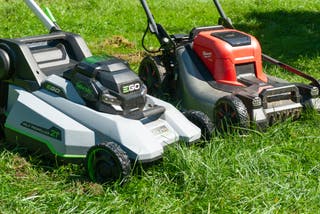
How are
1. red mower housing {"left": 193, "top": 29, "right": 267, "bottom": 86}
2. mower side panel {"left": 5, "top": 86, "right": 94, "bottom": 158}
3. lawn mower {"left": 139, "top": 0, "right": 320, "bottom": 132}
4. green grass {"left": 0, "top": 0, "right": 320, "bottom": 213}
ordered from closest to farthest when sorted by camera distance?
green grass {"left": 0, "top": 0, "right": 320, "bottom": 213}, mower side panel {"left": 5, "top": 86, "right": 94, "bottom": 158}, lawn mower {"left": 139, "top": 0, "right": 320, "bottom": 132}, red mower housing {"left": 193, "top": 29, "right": 267, "bottom": 86}

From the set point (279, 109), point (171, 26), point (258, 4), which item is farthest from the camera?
point (258, 4)

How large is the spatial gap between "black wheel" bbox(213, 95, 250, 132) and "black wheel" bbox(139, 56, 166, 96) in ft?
2.87

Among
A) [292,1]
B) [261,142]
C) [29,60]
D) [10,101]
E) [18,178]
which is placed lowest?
[292,1]

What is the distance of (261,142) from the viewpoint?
3.74 metres

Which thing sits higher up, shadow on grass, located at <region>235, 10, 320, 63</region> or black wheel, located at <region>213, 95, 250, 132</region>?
black wheel, located at <region>213, 95, 250, 132</region>

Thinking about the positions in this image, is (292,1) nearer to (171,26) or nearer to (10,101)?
(171,26)

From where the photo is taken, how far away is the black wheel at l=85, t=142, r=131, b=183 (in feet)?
10.0

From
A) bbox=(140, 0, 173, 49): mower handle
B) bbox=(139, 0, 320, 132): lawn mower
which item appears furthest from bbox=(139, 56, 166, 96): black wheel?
bbox=(140, 0, 173, 49): mower handle

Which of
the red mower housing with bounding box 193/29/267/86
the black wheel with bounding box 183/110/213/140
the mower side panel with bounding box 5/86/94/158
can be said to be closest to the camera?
the mower side panel with bounding box 5/86/94/158

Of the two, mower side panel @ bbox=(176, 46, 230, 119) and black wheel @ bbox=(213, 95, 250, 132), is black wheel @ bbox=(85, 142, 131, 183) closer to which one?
black wheel @ bbox=(213, 95, 250, 132)

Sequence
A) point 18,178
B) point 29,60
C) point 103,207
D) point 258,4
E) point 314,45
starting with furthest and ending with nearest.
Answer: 1. point 258,4
2. point 314,45
3. point 29,60
4. point 18,178
5. point 103,207

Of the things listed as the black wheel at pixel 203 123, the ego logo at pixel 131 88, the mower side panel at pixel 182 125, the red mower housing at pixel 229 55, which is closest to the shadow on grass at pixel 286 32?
the red mower housing at pixel 229 55

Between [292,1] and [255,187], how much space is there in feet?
29.7

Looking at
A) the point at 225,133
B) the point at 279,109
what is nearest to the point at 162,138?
the point at 225,133
